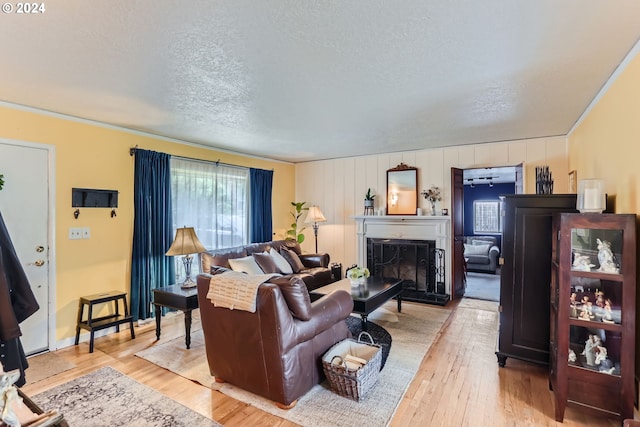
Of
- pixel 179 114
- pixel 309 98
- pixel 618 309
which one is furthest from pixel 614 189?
pixel 179 114

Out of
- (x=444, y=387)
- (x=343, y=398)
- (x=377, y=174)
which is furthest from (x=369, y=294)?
(x=377, y=174)

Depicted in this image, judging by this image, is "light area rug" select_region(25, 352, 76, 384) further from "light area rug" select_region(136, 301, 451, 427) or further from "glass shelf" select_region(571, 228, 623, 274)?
"glass shelf" select_region(571, 228, 623, 274)

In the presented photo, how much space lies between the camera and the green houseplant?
6500 millimetres

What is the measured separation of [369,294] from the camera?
12.2ft

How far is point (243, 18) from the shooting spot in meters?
1.76

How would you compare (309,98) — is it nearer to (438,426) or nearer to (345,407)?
(345,407)

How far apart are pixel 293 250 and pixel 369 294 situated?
217 centimetres

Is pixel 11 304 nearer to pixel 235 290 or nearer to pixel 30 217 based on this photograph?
pixel 235 290

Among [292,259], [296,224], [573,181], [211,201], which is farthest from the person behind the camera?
[296,224]

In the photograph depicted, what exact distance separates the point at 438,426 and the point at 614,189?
2.23 meters

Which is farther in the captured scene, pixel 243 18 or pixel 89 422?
pixel 89 422

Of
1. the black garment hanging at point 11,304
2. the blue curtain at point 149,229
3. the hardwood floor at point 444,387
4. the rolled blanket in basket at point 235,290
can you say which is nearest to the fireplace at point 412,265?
the hardwood floor at point 444,387

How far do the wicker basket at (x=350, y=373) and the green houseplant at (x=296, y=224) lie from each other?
12.7 ft

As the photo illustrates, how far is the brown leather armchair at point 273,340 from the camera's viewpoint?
2.21m
